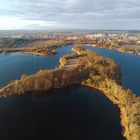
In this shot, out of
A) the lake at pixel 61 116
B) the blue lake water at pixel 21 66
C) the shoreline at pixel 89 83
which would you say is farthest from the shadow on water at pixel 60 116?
the blue lake water at pixel 21 66

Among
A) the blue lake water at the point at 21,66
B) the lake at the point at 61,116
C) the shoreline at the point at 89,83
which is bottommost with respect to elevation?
the blue lake water at the point at 21,66

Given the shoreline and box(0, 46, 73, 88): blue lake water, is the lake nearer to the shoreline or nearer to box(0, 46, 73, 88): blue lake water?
the shoreline

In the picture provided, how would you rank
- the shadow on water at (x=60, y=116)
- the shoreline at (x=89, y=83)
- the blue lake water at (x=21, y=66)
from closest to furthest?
the shadow on water at (x=60, y=116) < the shoreline at (x=89, y=83) < the blue lake water at (x=21, y=66)

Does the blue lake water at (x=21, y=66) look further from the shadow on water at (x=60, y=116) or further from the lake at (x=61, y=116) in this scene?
the shadow on water at (x=60, y=116)

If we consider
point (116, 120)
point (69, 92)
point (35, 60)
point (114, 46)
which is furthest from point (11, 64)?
point (114, 46)

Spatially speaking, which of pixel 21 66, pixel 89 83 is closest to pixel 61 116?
pixel 89 83

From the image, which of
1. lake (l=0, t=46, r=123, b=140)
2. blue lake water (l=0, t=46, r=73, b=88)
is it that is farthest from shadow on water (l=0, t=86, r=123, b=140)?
blue lake water (l=0, t=46, r=73, b=88)

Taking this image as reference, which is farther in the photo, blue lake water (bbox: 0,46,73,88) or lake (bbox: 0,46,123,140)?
blue lake water (bbox: 0,46,73,88)

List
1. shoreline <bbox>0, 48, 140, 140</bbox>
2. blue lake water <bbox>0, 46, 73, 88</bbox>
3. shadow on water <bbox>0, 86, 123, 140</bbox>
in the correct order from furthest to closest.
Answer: blue lake water <bbox>0, 46, 73, 88</bbox>, shoreline <bbox>0, 48, 140, 140</bbox>, shadow on water <bbox>0, 86, 123, 140</bbox>

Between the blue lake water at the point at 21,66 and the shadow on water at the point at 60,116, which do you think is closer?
the shadow on water at the point at 60,116

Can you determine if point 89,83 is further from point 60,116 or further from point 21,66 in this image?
point 21,66
